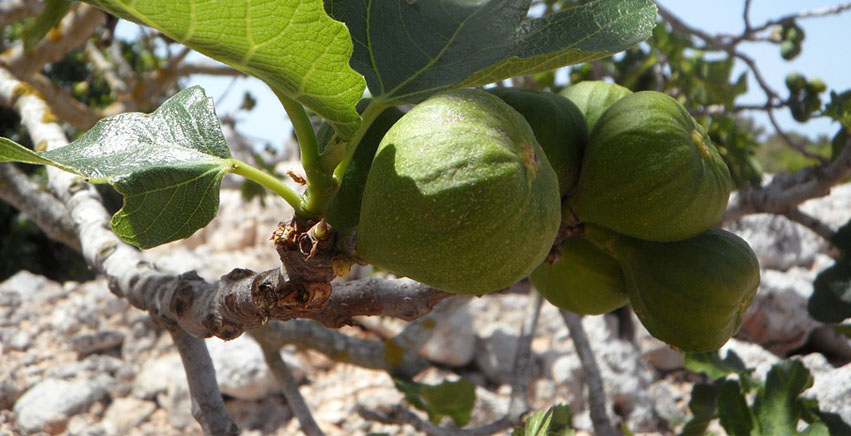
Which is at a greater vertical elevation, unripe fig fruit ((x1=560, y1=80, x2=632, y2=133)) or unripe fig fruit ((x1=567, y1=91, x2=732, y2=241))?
unripe fig fruit ((x1=560, y1=80, x2=632, y2=133))

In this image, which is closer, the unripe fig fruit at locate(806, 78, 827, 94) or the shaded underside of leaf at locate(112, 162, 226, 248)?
the shaded underside of leaf at locate(112, 162, 226, 248)

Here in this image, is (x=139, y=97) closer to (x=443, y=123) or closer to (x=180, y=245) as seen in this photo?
(x=180, y=245)

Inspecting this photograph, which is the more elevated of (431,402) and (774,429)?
(431,402)

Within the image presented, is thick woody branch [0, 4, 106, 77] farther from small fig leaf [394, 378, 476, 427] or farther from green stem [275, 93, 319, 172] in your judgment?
green stem [275, 93, 319, 172]

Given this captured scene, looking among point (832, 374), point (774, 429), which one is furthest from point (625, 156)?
point (832, 374)

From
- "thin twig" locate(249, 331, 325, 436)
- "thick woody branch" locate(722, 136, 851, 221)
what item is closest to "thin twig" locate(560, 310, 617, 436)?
"thick woody branch" locate(722, 136, 851, 221)

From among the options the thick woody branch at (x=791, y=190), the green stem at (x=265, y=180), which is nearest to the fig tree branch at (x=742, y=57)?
the thick woody branch at (x=791, y=190)
